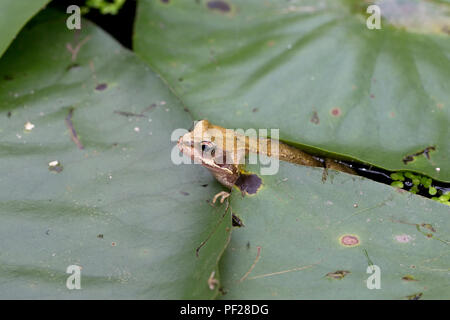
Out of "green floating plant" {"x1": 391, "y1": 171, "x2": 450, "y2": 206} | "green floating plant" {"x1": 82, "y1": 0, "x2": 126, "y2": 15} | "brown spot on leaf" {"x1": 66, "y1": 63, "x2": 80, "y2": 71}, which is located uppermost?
"green floating plant" {"x1": 82, "y1": 0, "x2": 126, "y2": 15}

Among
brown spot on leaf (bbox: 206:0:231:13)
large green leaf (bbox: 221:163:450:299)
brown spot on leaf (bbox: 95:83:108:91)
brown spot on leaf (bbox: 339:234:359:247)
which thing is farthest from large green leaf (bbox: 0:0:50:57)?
brown spot on leaf (bbox: 339:234:359:247)

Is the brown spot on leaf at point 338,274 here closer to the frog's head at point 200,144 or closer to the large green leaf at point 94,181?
the large green leaf at point 94,181

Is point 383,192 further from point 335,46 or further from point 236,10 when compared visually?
point 236,10

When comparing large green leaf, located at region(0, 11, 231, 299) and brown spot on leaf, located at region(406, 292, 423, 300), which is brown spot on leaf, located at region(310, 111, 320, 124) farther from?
brown spot on leaf, located at region(406, 292, 423, 300)

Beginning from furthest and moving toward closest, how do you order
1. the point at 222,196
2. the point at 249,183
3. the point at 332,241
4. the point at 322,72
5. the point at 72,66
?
the point at 72,66, the point at 322,72, the point at 222,196, the point at 249,183, the point at 332,241

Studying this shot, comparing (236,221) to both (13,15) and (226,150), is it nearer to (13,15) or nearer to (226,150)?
(226,150)

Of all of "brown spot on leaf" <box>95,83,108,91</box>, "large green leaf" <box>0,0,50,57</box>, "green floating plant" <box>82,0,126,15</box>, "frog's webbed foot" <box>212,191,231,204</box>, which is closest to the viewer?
"frog's webbed foot" <box>212,191,231,204</box>

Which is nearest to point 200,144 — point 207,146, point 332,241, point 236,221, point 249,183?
point 207,146
